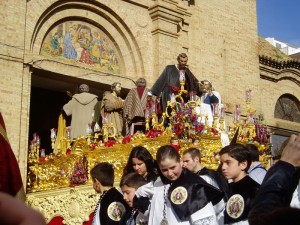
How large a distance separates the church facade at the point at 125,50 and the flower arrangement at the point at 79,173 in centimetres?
220

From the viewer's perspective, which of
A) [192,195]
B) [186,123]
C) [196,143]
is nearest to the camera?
[192,195]

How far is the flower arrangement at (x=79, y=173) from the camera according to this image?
11.1 m

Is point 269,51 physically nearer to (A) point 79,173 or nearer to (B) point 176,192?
(A) point 79,173

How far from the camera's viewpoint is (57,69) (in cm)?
1473

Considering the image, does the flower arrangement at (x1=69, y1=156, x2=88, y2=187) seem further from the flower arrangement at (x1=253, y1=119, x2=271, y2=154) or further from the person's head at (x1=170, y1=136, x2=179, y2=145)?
the flower arrangement at (x1=253, y1=119, x2=271, y2=154)

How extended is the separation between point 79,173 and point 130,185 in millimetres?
5512

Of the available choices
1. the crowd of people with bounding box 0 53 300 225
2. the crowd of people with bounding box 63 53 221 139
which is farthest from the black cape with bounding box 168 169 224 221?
the crowd of people with bounding box 63 53 221 139

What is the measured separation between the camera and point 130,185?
581cm

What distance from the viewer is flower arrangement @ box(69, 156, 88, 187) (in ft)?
36.4

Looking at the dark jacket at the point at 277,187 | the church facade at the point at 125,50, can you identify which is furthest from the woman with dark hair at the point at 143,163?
the church facade at the point at 125,50

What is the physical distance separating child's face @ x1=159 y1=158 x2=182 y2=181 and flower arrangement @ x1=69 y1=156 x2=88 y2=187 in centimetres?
612

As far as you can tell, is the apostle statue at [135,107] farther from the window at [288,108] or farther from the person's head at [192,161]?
the window at [288,108]

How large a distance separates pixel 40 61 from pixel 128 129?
11.6 feet

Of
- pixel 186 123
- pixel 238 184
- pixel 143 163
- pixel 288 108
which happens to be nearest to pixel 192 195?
pixel 238 184
